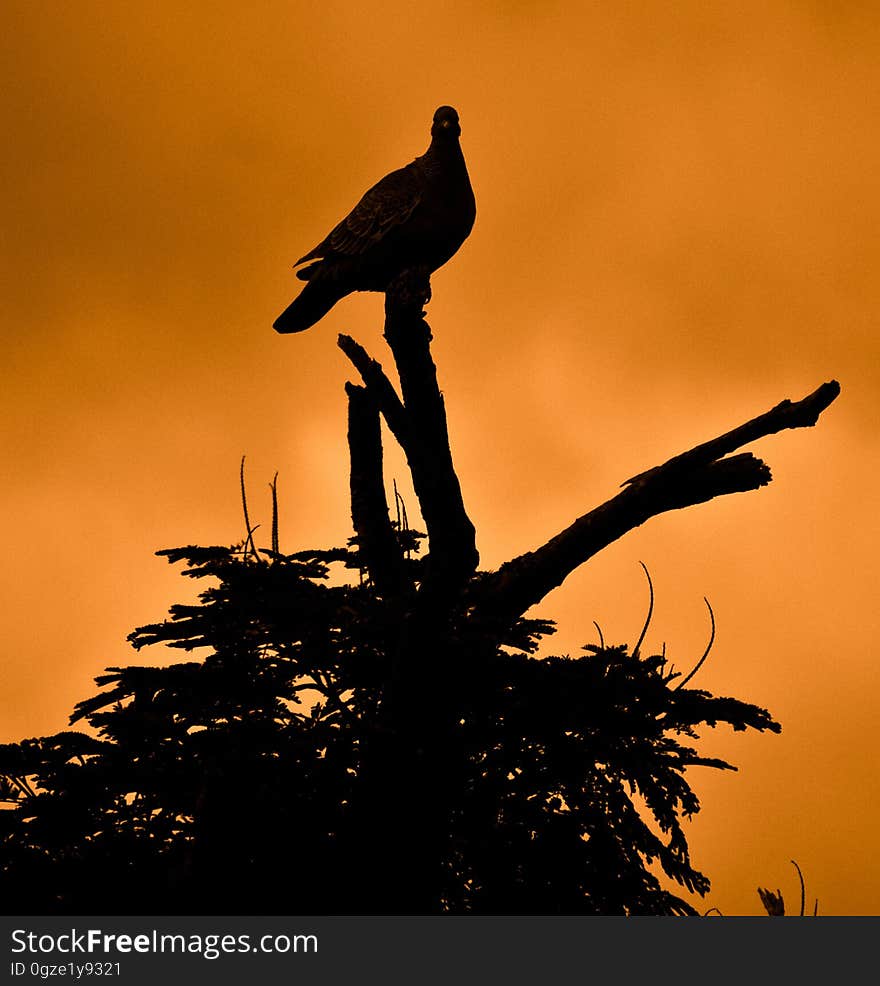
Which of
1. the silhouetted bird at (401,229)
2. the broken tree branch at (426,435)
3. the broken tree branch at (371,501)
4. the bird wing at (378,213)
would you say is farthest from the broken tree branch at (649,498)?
the bird wing at (378,213)

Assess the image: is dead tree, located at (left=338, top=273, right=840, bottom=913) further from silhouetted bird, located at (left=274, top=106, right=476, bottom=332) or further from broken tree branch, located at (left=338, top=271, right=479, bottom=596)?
silhouetted bird, located at (left=274, top=106, right=476, bottom=332)

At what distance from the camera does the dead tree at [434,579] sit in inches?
248

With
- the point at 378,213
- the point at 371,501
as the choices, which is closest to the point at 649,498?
the point at 371,501

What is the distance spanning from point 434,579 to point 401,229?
2.98 metres

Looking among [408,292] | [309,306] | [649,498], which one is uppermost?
[309,306]

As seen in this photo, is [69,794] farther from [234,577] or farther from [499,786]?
[499,786]

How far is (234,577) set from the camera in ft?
25.3

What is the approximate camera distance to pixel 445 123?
8.40m

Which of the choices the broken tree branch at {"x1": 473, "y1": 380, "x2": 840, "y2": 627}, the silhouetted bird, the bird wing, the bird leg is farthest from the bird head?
the broken tree branch at {"x1": 473, "y1": 380, "x2": 840, "y2": 627}

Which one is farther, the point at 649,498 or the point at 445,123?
the point at 445,123

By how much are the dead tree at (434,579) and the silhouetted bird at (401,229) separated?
93 centimetres

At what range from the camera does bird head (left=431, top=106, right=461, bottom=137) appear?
8406 mm

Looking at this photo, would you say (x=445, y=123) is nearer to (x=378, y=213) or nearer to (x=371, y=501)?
(x=378, y=213)
